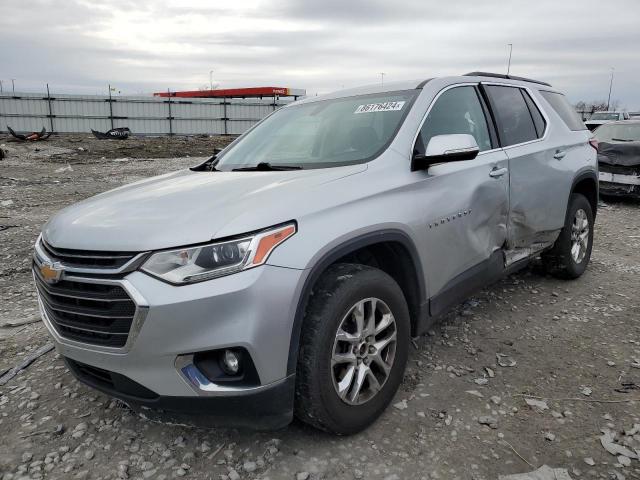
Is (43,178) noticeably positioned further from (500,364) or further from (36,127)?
(36,127)

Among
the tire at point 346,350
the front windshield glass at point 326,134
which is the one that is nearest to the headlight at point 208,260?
the tire at point 346,350

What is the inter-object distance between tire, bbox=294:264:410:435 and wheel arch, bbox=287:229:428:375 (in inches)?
3.1

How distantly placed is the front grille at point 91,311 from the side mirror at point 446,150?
5.42 ft

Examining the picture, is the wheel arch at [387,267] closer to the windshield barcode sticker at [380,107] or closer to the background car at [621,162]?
the windshield barcode sticker at [380,107]

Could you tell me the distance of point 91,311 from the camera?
82.0 inches

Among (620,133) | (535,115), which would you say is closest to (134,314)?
(535,115)

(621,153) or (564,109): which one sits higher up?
(564,109)

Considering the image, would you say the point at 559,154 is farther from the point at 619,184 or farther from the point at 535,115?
the point at 619,184

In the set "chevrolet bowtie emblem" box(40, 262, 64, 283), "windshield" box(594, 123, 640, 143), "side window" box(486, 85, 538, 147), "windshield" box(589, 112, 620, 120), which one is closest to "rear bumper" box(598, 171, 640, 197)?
"windshield" box(594, 123, 640, 143)

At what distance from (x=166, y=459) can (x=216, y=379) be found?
0.64 metres

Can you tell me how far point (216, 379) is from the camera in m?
2.01

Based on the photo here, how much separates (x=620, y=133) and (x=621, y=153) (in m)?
1.01

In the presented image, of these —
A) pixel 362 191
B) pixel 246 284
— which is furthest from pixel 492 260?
pixel 246 284

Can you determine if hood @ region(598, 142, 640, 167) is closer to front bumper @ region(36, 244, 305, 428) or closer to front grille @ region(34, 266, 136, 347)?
front bumper @ region(36, 244, 305, 428)
